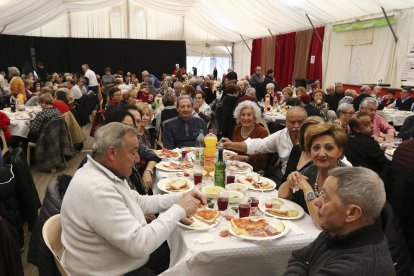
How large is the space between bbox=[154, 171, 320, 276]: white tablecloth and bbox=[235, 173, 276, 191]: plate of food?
2.04ft

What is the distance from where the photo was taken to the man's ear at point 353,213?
1.25 metres

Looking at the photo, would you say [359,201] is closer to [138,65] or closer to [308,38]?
[308,38]

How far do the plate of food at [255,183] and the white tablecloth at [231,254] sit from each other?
2.04 feet

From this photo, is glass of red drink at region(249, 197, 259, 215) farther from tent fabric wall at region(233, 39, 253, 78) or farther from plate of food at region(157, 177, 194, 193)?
tent fabric wall at region(233, 39, 253, 78)

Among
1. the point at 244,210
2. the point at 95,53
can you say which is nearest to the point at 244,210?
the point at 244,210

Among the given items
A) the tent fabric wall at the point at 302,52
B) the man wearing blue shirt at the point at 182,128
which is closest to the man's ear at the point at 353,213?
the man wearing blue shirt at the point at 182,128

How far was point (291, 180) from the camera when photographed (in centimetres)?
210

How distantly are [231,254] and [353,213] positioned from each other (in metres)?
0.64

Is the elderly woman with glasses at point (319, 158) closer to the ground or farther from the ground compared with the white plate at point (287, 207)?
farther from the ground

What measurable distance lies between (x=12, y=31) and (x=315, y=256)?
52.4ft

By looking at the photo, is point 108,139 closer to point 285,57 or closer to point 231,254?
point 231,254

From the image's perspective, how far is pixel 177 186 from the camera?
2352mm

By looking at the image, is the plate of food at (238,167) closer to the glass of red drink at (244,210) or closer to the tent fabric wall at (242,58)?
the glass of red drink at (244,210)

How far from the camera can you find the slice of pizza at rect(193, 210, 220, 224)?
6.10 ft
